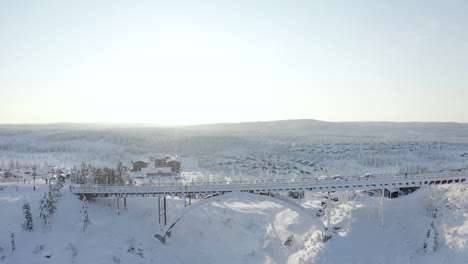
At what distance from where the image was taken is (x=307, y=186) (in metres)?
42.2

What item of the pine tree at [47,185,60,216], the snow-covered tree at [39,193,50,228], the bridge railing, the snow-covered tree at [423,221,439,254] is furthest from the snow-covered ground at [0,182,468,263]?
the bridge railing

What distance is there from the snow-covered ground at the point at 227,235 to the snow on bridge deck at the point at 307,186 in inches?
85.8

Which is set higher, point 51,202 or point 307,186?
point 307,186

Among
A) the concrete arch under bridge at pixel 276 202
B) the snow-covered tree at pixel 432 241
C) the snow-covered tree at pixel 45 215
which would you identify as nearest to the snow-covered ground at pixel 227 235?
the snow-covered tree at pixel 432 241

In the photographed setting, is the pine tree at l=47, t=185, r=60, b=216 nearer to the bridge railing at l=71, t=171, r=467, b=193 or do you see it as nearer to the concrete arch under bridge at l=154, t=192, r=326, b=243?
the bridge railing at l=71, t=171, r=467, b=193

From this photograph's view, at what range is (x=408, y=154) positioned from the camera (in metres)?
143

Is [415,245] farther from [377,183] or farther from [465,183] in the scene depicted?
[465,183]

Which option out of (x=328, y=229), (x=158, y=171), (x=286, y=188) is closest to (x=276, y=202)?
(x=286, y=188)

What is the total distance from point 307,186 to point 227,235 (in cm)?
1743

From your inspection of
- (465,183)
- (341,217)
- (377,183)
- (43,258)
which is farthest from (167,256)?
(465,183)

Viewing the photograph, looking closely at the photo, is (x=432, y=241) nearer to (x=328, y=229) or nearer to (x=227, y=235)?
(x=328, y=229)

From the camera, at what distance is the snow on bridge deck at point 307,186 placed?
4077 cm

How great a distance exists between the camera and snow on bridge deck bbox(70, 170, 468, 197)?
40766 millimetres

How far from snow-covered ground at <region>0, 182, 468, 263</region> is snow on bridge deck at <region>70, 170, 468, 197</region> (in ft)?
7.15
